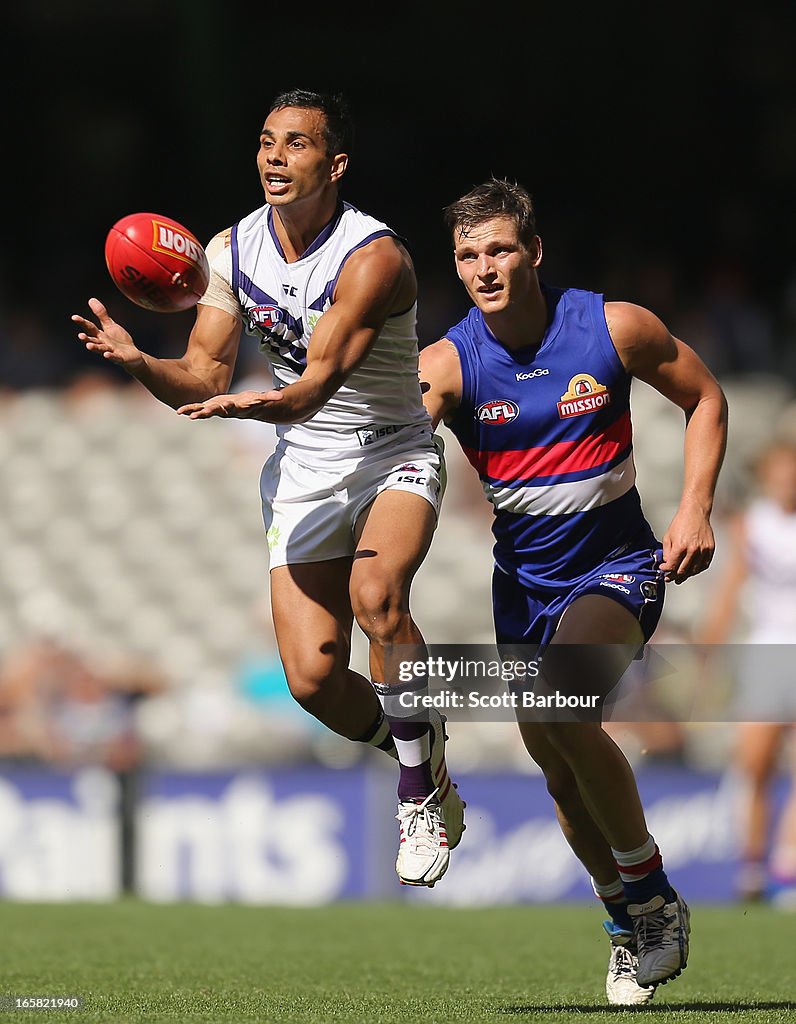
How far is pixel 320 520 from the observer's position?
18.9ft

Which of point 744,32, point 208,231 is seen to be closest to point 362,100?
point 208,231

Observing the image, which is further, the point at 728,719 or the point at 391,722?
the point at 728,719

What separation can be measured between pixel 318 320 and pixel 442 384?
0.64 m

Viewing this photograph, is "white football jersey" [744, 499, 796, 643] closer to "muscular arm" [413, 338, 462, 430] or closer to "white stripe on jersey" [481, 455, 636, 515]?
"white stripe on jersey" [481, 455, 636, 515]

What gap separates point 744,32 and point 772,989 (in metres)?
12.1

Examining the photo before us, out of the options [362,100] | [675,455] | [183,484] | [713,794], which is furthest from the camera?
[362,100]

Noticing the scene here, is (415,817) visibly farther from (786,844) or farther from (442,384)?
(786,844)

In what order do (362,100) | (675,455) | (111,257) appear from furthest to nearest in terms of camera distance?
(362,100)
(675,455)
(111,257)

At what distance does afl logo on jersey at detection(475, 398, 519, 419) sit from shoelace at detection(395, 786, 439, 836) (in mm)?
1339

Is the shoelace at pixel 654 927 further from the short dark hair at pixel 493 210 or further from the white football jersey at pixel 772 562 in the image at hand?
the white football jersey at pixel 772 562

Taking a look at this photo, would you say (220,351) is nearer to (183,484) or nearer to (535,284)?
(535,284)

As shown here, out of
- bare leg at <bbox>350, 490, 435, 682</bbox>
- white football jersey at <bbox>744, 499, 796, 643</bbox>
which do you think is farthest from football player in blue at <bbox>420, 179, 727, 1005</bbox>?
white football jersey at <bbox>744, 499, 796, 643</bbox>

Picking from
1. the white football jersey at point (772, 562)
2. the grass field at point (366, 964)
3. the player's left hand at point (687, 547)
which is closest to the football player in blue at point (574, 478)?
the player's left hand at point (687, 547)

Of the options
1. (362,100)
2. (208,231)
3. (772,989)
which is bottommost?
(772,989)
